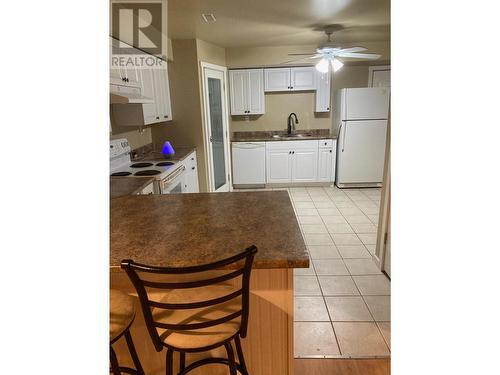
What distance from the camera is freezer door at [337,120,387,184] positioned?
4.91 m

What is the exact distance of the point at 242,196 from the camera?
1.89 metres

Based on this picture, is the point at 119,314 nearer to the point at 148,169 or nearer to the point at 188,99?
the point at 148,169

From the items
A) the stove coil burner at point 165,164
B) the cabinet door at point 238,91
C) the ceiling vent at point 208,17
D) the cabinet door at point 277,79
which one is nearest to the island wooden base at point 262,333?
the stove coil burner at point 165,164

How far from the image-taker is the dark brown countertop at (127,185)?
7.24 feet

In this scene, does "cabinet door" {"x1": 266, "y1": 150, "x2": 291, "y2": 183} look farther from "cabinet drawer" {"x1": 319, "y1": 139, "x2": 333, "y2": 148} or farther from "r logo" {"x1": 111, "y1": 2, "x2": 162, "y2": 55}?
"r logo" {"x1": 111, "y1": 2, "x2": 162, "y2": 55}

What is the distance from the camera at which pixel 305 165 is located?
5.32 metres

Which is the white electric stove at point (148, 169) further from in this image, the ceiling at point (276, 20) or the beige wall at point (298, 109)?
the beige wall at point (298, 109)

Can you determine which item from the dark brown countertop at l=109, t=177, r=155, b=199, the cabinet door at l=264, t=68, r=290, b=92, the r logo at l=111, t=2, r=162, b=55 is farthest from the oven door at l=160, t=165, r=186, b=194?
the cabinet door at l=264, t=68, r=290, b=92

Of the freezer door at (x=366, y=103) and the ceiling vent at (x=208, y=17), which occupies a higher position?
the ceiling vent at (x=208, y=17)

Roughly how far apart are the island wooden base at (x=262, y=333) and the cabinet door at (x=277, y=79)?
4.54m

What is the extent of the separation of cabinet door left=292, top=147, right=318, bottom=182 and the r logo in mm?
2792

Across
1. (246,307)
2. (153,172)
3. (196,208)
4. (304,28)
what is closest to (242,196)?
(196,208)
